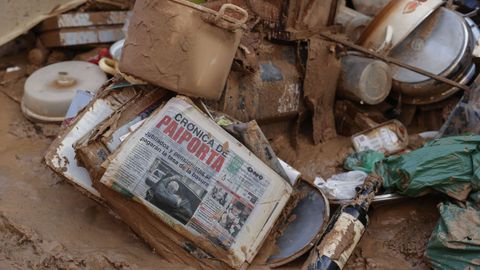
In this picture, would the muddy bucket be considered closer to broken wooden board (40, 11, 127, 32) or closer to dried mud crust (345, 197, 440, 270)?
dried mud crust (345, 197, 440, 270)

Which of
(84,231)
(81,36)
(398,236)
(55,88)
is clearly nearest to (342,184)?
(398,236)

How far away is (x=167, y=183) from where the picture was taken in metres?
2.38

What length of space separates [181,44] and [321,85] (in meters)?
1.23

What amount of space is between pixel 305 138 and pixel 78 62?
1900mm

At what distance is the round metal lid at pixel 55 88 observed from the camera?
12.0 ft

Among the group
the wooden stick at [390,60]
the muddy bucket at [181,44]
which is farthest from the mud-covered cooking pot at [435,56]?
the muddy bucket at [181,44]

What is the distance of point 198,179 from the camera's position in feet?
7.91

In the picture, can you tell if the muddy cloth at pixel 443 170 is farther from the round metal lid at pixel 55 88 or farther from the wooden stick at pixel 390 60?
the round metal lid at pixel 55 88

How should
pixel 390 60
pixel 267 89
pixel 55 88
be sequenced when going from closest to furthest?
pixel 267 89, pixel 390 60, pixel 55 88

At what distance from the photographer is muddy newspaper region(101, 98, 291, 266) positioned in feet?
7.77

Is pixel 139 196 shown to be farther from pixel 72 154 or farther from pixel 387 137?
pixel 387 137

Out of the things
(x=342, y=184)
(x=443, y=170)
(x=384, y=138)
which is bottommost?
(x=342, y=184)

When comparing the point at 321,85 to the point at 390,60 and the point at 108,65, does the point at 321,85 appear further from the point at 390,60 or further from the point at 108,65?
the point at 108,65

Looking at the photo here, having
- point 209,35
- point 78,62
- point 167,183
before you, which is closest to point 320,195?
point 167,183
